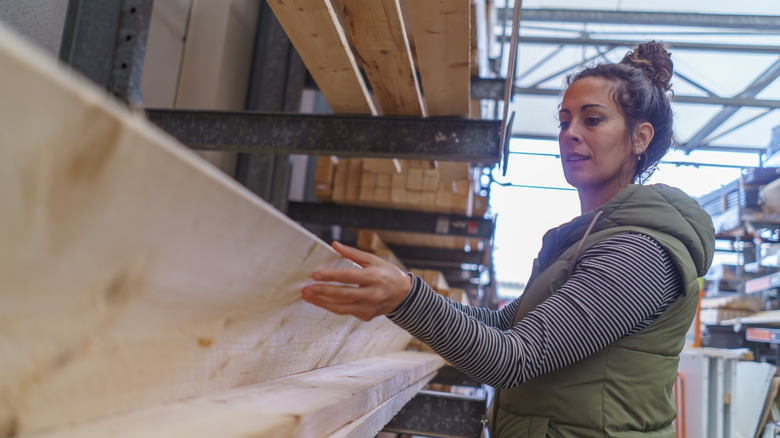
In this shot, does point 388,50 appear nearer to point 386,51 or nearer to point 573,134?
point 386,51

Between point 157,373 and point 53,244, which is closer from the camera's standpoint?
point 53,244

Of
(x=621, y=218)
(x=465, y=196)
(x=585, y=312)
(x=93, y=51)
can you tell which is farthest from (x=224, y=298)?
(x=465, y=196)

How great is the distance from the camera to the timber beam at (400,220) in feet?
14.8

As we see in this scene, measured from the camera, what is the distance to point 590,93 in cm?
185

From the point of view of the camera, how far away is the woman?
1230 millimetres

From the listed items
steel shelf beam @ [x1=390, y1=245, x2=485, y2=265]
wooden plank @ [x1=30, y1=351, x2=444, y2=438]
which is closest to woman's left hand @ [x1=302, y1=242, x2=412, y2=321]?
wooden plank @ [x1=30, y1=351, x2=444, y2=438]

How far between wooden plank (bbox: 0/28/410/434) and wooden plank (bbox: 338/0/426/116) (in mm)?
1398

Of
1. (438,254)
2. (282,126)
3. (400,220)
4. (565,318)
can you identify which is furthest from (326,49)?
(438,254)

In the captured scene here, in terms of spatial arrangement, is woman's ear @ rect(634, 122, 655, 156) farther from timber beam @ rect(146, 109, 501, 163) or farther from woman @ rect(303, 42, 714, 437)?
timber beam @ rect(146, 109, 501, 163)

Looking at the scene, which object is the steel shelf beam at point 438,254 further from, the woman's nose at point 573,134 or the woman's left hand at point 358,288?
the woman's left hand at point 358,288

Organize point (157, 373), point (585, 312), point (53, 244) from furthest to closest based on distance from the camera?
point (585, 312)
point (157, 373)
point (53, 244)

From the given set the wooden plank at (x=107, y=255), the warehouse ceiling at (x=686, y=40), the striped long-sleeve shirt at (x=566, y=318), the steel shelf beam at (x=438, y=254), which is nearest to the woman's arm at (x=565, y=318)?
the striped long-sleeve shirt at (x=566, y=318)

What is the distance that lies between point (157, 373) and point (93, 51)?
1.94m

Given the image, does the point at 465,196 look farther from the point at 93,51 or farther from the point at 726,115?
the point at 726,115
